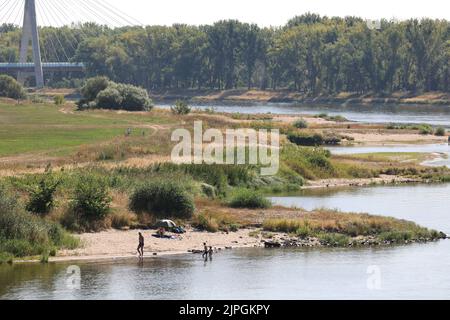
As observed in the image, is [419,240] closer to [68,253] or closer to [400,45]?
[68,253]

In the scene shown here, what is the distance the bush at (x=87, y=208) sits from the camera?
47375mm

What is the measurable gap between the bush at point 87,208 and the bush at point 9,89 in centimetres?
9318

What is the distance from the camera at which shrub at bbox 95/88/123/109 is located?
119 meters

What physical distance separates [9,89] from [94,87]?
61.8 ft

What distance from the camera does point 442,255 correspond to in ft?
145

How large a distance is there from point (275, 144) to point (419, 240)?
3598 cm

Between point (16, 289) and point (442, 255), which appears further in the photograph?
point (442, 255)

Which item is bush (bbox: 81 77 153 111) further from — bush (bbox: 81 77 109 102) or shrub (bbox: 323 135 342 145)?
shrub (bbox: 323 135 342 145)

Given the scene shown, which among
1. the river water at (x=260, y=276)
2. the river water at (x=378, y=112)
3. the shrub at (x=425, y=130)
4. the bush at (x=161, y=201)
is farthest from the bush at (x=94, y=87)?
the river water at (x=260, y=276)

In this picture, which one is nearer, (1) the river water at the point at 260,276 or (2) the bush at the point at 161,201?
(1) the river water at the point at 260,276

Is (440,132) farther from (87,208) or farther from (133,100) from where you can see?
(87,208)

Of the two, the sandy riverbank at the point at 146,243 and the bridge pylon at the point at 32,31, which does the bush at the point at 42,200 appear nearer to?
the sandy riverbank at the point at 146,243

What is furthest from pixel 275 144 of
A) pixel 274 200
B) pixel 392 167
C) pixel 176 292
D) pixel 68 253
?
pixel 176 292
